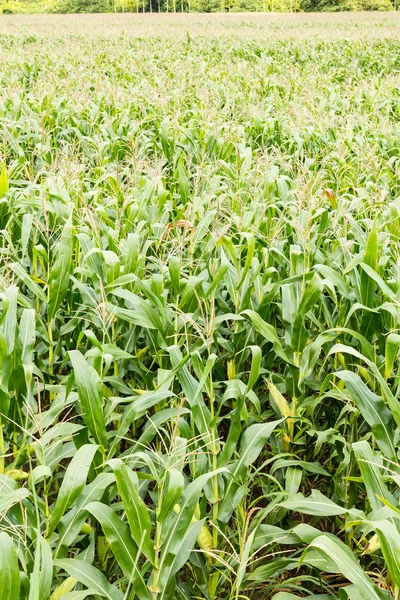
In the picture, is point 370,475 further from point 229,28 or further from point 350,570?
point 229,28

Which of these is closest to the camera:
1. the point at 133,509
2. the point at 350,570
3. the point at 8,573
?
the point at 8,573

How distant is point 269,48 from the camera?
47.8 ft

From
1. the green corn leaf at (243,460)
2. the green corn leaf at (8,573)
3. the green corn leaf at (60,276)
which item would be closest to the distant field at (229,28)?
the green corn leaf at (60,276)

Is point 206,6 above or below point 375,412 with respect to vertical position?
above

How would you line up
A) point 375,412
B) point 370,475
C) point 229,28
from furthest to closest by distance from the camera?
1. point 229,28
2. point 375,412
3. point 370,475

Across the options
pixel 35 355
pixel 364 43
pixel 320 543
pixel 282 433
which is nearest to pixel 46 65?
pixel 364 43

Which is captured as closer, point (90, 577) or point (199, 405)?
point (90, 577)

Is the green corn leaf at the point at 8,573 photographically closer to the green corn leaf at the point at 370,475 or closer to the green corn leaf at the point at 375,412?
the green corn leaf at the point at 370,475

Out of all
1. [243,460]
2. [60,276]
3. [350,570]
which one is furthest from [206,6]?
[350,570]

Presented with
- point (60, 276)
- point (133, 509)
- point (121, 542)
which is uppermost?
point (60, 276)

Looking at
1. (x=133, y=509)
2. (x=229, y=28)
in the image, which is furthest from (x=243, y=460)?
(x=229, y=28)

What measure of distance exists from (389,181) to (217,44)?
1388cm

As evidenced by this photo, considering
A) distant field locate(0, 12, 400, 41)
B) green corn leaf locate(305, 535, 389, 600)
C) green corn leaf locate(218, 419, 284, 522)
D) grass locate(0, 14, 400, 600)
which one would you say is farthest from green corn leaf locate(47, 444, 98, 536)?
distant field locate(0, 12, 400, 41)

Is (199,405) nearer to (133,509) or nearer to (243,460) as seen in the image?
(243,460)
